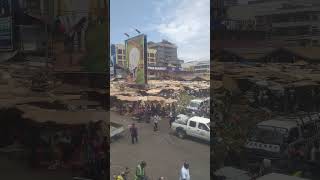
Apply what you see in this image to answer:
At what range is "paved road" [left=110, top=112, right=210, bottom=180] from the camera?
14.5 ft

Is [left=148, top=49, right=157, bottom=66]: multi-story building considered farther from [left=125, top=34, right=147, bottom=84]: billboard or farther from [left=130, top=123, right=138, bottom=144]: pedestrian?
[left=130, top=123, right=138, bottom=144]: pedestrian

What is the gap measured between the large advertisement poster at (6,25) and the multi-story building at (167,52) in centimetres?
177

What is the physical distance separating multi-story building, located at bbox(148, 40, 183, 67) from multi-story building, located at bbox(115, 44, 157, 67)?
0.06 m

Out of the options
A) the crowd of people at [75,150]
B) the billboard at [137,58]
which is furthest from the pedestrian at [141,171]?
the billboard at [137,58]

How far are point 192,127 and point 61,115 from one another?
1587mm

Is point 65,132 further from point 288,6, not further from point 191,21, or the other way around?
point 288,6

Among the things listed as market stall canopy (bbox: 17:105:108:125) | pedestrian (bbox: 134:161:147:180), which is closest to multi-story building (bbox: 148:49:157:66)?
market stall canopy (bbox: 17:105:108:125)

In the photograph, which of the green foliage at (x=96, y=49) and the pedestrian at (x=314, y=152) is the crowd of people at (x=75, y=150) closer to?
the green foliage at (x=96, y=49)

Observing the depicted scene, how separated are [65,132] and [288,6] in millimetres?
2818

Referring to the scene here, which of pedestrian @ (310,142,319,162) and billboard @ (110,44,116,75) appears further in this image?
billboard @ (110,44,116,75)

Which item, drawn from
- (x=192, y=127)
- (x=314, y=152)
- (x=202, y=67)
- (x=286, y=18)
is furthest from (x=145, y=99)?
(x=314, y=152)

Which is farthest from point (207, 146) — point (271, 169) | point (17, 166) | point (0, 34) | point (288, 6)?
point (0, 34)

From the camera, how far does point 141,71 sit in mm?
4711

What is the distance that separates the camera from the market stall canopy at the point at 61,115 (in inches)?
193
